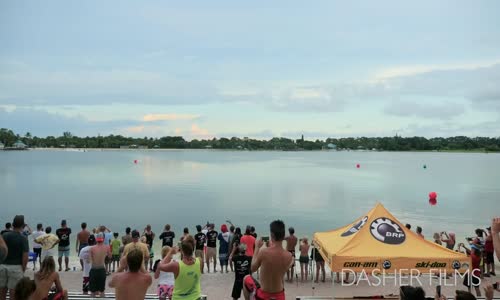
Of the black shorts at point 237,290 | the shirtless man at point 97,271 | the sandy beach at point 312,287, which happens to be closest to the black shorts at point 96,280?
the shirtless man at point 97,271

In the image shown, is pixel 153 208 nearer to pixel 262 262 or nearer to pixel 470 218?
pixel 470 218

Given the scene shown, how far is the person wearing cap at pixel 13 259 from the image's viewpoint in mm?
5797

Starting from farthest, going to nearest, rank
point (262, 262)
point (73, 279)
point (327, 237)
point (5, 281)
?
1. point (73, 279)
2. point (327, 237)
3. point (5, 281)
4. point (262, 262)

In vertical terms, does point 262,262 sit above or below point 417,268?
above

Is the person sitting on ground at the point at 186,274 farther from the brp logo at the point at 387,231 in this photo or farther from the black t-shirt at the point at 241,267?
the brp logo at the point at 387,231

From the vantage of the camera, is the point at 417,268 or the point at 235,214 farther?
the point at 235,214

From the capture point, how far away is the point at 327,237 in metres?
9.02

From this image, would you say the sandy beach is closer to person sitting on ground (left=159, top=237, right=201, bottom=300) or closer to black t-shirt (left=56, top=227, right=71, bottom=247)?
black t-shirt (left=56, top=227, right=71, bottom=247)

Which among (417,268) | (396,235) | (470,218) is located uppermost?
(396,235)

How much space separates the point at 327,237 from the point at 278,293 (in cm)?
489

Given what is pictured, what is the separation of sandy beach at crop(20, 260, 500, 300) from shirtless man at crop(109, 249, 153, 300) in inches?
191

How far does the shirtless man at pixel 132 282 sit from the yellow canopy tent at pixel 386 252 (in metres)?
4.42

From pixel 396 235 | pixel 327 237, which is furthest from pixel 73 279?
pixel 396 235

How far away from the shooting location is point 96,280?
24.7 feet
